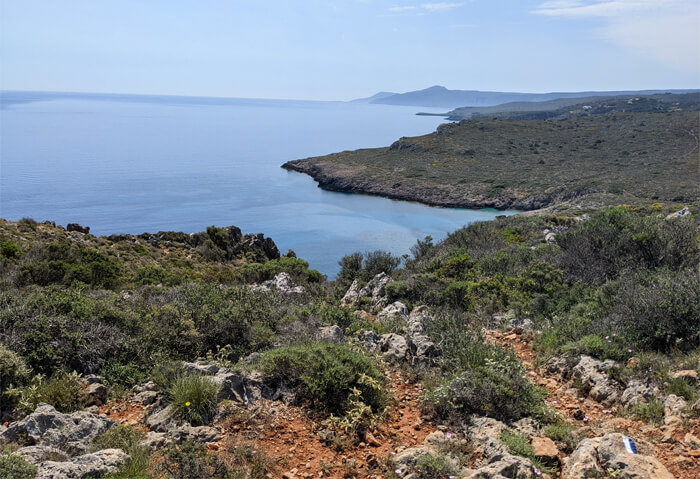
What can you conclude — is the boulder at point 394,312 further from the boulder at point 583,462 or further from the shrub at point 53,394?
the shrub at point 53,394

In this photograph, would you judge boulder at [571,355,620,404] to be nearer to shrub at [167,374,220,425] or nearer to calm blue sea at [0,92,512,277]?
shrub at [167,374,220,425]

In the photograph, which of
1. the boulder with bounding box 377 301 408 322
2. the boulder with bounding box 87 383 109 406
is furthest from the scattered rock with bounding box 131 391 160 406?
the boulder with bounding box 377 301 408 322

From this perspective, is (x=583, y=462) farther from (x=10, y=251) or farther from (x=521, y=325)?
(x=10, y=251)

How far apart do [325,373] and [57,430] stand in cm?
274

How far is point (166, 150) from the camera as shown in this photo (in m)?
107

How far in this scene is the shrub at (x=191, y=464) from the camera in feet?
12.6

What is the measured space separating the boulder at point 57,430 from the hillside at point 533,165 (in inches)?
2125

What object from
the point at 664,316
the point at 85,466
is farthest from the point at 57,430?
the point at 664,316

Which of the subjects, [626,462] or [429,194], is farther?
[429,194]

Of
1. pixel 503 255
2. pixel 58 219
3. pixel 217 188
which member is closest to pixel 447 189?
pixel 217 188

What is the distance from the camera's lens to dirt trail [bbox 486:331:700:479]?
158 inches

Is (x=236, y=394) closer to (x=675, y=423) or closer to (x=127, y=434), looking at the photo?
(x=127, y=434)

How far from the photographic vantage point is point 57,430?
170 inches

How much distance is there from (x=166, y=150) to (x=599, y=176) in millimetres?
92464
